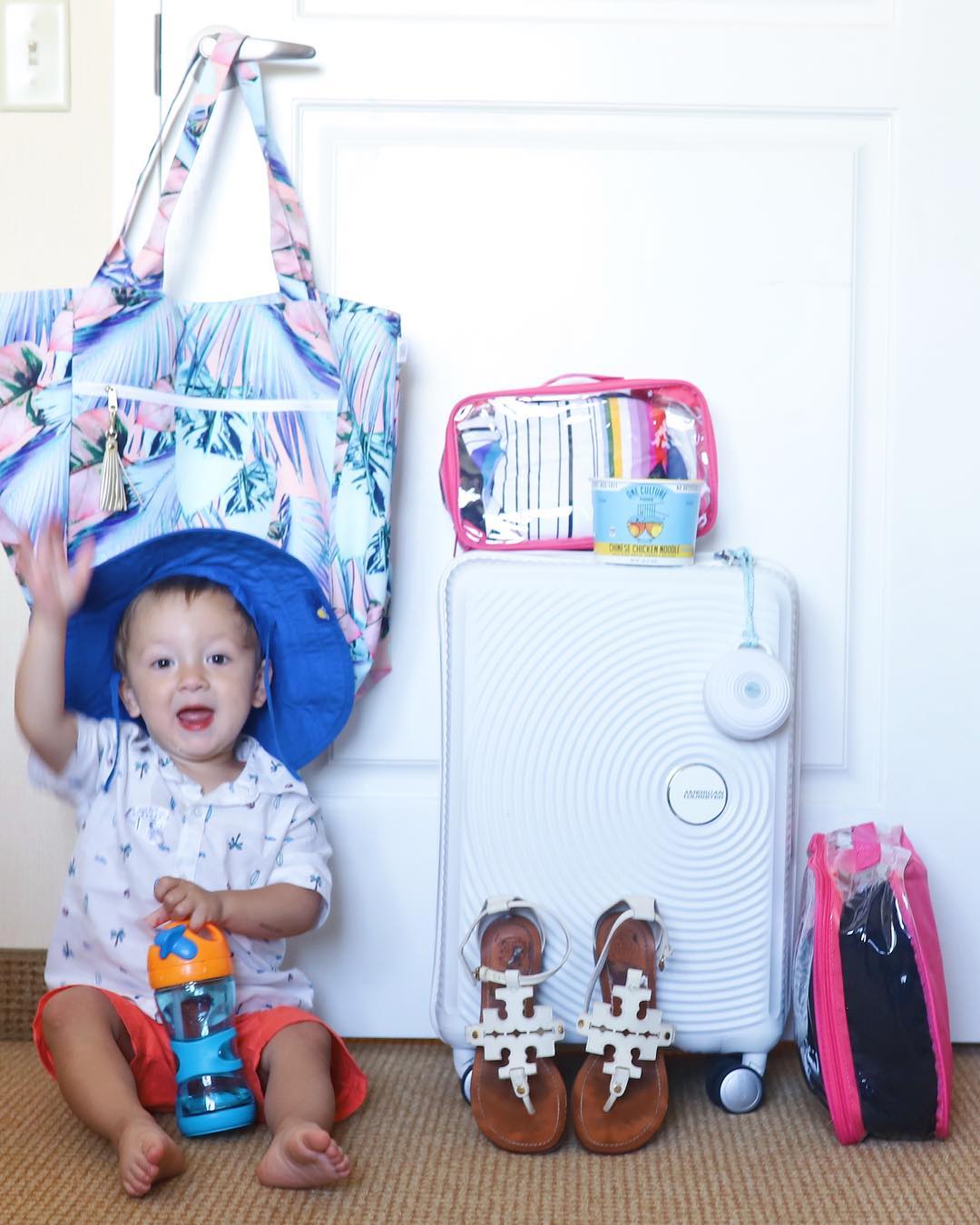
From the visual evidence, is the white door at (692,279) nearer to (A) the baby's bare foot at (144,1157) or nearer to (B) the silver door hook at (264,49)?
(B) the silver door hook at (264,49)

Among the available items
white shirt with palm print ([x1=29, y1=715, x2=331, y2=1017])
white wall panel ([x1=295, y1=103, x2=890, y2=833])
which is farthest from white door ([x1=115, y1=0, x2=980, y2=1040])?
white shirt with palm print ([x1=29, y1=715, x2=331, y2=1017])

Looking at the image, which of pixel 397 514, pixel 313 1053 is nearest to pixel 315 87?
pixel 397 514

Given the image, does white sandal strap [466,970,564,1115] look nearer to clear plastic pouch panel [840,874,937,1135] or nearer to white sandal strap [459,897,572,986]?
white sandal strap [459,897,572,986]

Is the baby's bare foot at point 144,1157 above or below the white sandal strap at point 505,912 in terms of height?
below

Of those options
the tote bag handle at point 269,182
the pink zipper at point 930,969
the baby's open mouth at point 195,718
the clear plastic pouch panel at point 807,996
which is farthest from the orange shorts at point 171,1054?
the tote bag handle at point 269,182

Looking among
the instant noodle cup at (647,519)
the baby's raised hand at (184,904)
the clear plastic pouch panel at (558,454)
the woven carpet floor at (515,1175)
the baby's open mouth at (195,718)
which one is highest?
the clear plastic pouch panel at (558,454)

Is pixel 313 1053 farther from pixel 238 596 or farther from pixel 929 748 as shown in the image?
pixel 929 748

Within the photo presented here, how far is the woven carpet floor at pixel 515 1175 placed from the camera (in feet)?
3.03

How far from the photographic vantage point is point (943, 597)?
1.30 metres

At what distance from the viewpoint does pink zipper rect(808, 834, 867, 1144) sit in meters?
1.04

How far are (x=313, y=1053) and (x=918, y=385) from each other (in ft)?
2.90

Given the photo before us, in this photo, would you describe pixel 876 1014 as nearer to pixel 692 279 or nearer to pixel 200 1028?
pixel 200 1028

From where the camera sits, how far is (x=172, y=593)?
1.18 meters

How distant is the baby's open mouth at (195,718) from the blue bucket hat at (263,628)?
0.08m
